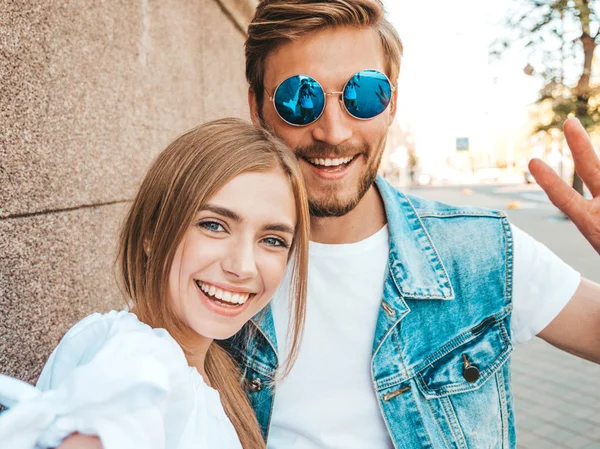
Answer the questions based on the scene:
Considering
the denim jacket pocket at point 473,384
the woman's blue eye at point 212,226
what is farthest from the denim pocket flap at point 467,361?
the woman's blue eye at point 212,226

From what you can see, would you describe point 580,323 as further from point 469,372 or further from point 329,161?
point 329,161

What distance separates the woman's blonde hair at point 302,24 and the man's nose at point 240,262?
85 cm

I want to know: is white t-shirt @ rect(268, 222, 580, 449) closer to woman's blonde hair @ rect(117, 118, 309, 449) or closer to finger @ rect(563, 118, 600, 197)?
woman's blonde hair @ rect(117, 118, 309, 449)

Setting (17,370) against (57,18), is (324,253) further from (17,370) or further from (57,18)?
(57,18)

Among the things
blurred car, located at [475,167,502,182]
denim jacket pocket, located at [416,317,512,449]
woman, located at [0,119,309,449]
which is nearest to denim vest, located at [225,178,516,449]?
denim jacket pocket, located at [416,317,512,449]

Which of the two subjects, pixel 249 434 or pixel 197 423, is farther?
pixel 249 434

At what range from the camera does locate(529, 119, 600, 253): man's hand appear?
161cm

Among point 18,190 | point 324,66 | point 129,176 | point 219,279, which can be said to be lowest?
point 129,176

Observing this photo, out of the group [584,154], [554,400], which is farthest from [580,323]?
[554,400]

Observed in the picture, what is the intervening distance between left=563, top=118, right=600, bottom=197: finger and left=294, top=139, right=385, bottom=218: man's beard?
685 mm

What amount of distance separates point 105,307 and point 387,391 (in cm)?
131

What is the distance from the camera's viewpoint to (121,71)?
2.58 metres

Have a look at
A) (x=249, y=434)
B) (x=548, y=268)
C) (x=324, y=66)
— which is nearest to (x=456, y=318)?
(x=548, y=268)

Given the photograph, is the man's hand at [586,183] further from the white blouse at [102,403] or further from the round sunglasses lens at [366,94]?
the white blouse at [102,403]
